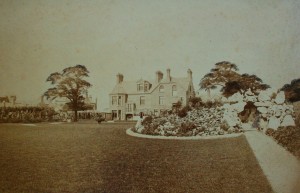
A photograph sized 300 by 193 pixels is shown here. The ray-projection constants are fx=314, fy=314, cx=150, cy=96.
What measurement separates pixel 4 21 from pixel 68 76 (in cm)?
126

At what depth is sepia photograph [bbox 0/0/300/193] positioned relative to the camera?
4.26 m

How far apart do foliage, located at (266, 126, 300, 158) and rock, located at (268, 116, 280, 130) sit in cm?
8

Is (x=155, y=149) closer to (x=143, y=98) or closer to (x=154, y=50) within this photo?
(x=143, y=98)

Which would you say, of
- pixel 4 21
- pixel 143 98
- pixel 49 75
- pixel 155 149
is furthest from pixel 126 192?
pixel 4 21

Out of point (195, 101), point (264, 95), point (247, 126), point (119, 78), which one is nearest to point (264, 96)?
point (264, 95)

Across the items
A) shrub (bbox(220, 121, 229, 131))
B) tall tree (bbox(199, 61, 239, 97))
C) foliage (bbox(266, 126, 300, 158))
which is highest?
tall tree (bbox(199, 61, 239, 97))

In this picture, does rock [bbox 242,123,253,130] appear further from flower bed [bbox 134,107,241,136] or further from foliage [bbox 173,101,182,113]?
foliage [bbox 173,101,182,113]

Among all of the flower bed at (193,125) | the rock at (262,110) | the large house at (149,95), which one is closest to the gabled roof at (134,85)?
the large house at (149,95)

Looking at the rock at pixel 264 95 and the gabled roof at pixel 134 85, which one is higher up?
the gabled roof at pixel 134 85

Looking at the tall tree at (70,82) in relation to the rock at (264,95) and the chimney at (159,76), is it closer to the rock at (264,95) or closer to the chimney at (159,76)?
the chimney at (159,76)

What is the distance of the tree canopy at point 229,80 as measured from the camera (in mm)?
4465

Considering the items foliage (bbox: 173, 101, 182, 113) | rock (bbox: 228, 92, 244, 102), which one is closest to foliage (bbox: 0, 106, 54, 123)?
foliage (bbox: 173, 101, 182, 113)

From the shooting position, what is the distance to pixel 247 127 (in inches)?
220

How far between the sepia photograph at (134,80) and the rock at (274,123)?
4 cm
